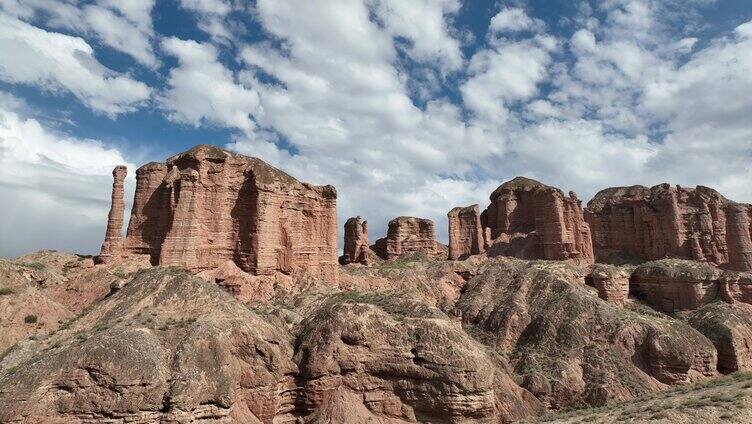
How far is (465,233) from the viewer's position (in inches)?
2746

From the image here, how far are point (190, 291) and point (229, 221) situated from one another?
8.89 metres

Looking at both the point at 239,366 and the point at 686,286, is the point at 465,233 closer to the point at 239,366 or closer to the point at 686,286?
the point at 686,286

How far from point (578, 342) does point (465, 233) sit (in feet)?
98.7

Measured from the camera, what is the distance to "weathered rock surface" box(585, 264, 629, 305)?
2085 inches

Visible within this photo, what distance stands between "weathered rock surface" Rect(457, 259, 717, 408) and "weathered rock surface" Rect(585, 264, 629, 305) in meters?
5.00

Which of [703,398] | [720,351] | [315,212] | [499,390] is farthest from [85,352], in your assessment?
[720,351]

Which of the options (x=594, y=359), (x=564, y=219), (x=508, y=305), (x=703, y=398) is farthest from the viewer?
(x=564, y=219)

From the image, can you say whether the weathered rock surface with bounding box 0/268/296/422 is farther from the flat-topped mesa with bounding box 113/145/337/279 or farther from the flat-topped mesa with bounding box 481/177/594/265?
the flat-topped mesa with bounding box 481/177/594/265

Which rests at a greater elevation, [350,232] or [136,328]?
[350,232]

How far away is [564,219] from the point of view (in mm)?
62844

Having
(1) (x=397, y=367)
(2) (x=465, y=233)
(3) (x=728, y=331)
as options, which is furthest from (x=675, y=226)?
(1) (x=397, y=367)

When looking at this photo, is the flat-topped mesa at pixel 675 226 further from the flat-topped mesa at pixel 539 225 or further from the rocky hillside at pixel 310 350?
the rocky hillside at pixel 310 350

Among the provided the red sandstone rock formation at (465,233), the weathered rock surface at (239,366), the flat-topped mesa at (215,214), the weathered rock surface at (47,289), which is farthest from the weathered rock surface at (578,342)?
the weathered rock surface at (47,289)

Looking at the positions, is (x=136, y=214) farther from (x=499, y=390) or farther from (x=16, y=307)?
(x=499, y=390)
